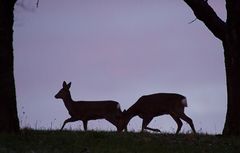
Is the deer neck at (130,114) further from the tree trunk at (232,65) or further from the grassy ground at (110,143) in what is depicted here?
the grassy ground at (110,143)

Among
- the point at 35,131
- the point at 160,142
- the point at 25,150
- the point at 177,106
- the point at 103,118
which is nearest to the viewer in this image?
the point at 25,150

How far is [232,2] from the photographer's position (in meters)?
17.2

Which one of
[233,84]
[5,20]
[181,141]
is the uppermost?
[5,20]

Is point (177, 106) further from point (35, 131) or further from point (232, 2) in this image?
point (35, 131)

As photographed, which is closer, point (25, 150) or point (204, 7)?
point (25, 150)

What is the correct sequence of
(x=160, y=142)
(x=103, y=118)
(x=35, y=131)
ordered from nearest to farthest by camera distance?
1. (x=160, y=142)
2. (x=35, y=131)
3. (x=103, y=118)

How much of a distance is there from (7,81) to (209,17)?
5604mm

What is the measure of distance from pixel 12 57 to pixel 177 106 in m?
7.52

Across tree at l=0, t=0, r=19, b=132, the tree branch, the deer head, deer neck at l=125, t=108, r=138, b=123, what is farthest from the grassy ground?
the deer head

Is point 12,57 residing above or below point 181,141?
above

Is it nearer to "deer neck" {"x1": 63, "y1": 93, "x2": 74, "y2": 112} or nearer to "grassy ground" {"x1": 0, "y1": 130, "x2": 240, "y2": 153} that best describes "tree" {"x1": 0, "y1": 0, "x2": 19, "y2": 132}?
"grassy ground" {"x1": 0, "y1": 130, "x2": 240, "y2": 153}

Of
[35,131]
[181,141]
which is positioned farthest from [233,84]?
[35,131]

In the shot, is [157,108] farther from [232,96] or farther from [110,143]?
[110,143]

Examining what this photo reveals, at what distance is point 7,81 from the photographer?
14234mm
